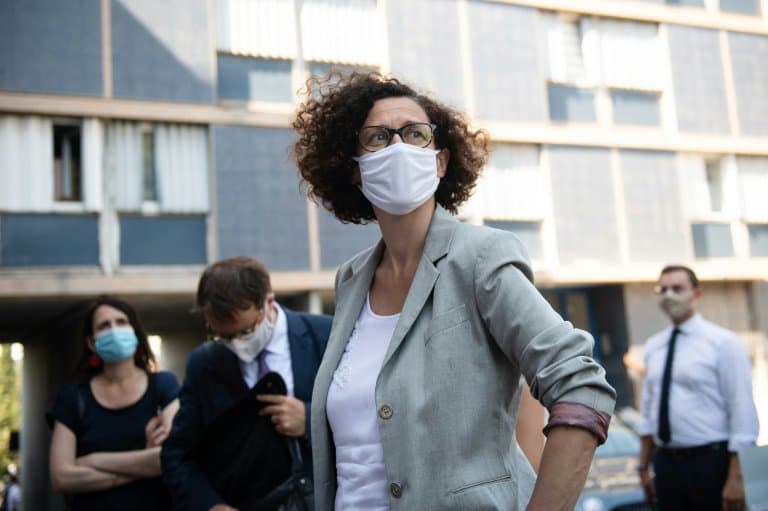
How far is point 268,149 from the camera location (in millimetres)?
14094

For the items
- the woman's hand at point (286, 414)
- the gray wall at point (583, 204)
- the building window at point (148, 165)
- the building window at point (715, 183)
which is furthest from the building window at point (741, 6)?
the woman's hand at point (286, 414)

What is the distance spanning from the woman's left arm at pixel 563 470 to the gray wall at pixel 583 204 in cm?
1479

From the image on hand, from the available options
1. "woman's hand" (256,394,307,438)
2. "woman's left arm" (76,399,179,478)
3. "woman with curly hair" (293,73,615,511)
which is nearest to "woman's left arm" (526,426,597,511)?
"woman with curly hair" (293,73,615,511)

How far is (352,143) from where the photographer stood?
2.46 meters

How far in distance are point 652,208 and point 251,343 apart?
1497cm

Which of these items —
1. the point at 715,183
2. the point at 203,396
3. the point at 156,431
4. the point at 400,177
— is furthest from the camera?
the point at 715,183

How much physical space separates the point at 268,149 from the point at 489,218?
484cm

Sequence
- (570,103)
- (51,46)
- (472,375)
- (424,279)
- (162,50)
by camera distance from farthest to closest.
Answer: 1. (570,103)
2. (162,50)
3. (51,46)
4. (424,279)
5. (472,375)

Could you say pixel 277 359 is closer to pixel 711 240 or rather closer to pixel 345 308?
pixel 345 308

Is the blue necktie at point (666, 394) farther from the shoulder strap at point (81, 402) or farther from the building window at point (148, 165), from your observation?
the building window at point (148, 165)

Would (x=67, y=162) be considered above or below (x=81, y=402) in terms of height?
above

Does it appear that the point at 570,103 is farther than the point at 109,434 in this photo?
Yes

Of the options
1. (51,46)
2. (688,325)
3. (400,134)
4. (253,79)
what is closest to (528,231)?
(253,79)

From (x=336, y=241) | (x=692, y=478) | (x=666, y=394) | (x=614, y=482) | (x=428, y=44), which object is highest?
(x=428, y=44)
